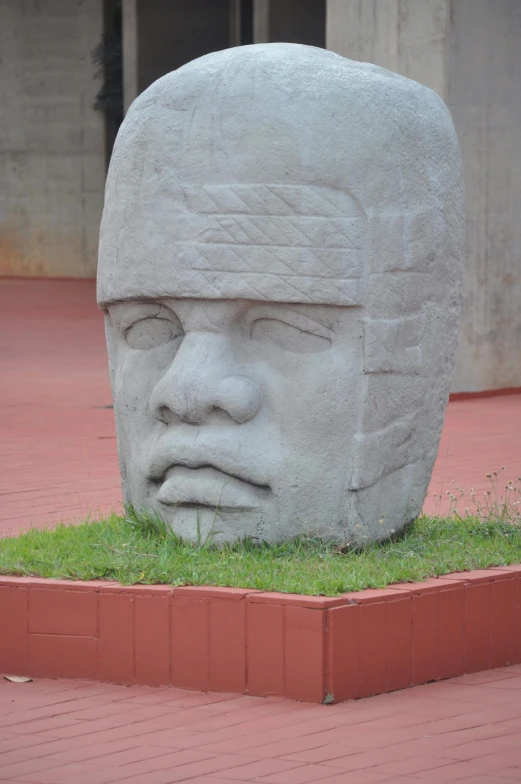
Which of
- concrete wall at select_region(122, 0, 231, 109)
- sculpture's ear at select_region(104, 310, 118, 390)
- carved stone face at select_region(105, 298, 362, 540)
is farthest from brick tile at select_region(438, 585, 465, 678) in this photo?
concrete wall at select_region(122, 0, 231, 109)

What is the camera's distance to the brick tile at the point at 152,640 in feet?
14.9

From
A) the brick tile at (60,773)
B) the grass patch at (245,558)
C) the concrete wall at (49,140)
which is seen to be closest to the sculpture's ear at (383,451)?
the grass patch at (245,558)

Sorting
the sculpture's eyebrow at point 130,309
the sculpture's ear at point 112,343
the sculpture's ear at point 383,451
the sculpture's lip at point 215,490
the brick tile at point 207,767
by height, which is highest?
the sculpture's eyebrow at point 130,309

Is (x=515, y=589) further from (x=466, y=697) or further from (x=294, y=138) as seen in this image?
(x=294, y=138)

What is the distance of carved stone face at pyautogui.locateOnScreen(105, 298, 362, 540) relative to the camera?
4.95 meters

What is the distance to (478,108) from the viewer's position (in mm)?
11797

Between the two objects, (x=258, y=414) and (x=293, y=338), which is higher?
(x=293, y=338)

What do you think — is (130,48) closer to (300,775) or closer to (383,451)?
(383,451)

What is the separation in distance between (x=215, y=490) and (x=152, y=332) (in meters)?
0.66

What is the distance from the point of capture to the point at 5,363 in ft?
50.7

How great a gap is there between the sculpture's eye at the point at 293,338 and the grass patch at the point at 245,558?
0.68 metres

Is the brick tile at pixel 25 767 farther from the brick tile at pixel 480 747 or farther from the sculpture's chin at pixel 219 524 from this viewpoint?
the sculpture's chin at pixel 219 524

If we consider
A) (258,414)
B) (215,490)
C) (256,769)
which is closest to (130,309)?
(258,414)

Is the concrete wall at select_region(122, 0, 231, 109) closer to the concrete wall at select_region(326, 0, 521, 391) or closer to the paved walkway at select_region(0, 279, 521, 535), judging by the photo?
the paved walkway at select_region(0, 279, 521, 535)
